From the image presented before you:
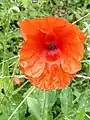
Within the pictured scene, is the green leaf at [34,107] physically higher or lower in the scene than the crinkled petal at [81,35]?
lower

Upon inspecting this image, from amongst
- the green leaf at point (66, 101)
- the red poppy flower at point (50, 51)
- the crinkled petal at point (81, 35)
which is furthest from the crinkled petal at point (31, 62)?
the green leaf at point (66, 101)

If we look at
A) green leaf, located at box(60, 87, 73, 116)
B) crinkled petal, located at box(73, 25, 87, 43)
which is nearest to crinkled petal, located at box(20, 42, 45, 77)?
crinkled petal, located at box(73, 25, 87, 43)

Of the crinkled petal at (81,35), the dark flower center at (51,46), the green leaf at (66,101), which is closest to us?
the crinkled petal at (81,35)

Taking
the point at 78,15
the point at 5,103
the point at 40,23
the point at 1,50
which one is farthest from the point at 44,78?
the point at 78,15

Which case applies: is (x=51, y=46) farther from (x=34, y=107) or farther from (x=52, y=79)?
(x=34, y=107)

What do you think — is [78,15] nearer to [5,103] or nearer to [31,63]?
[5,103]

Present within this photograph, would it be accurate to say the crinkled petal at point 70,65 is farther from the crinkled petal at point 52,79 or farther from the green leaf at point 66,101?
the green leaf at point 66,101

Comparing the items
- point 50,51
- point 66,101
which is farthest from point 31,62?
point 66,101

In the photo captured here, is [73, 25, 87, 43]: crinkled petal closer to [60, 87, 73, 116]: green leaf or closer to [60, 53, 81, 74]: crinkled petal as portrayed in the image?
[60, 53, 81, 74]: crinkled petal

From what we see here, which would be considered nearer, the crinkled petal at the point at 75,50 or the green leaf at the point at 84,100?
the crinkled petal at the point at 75,50
